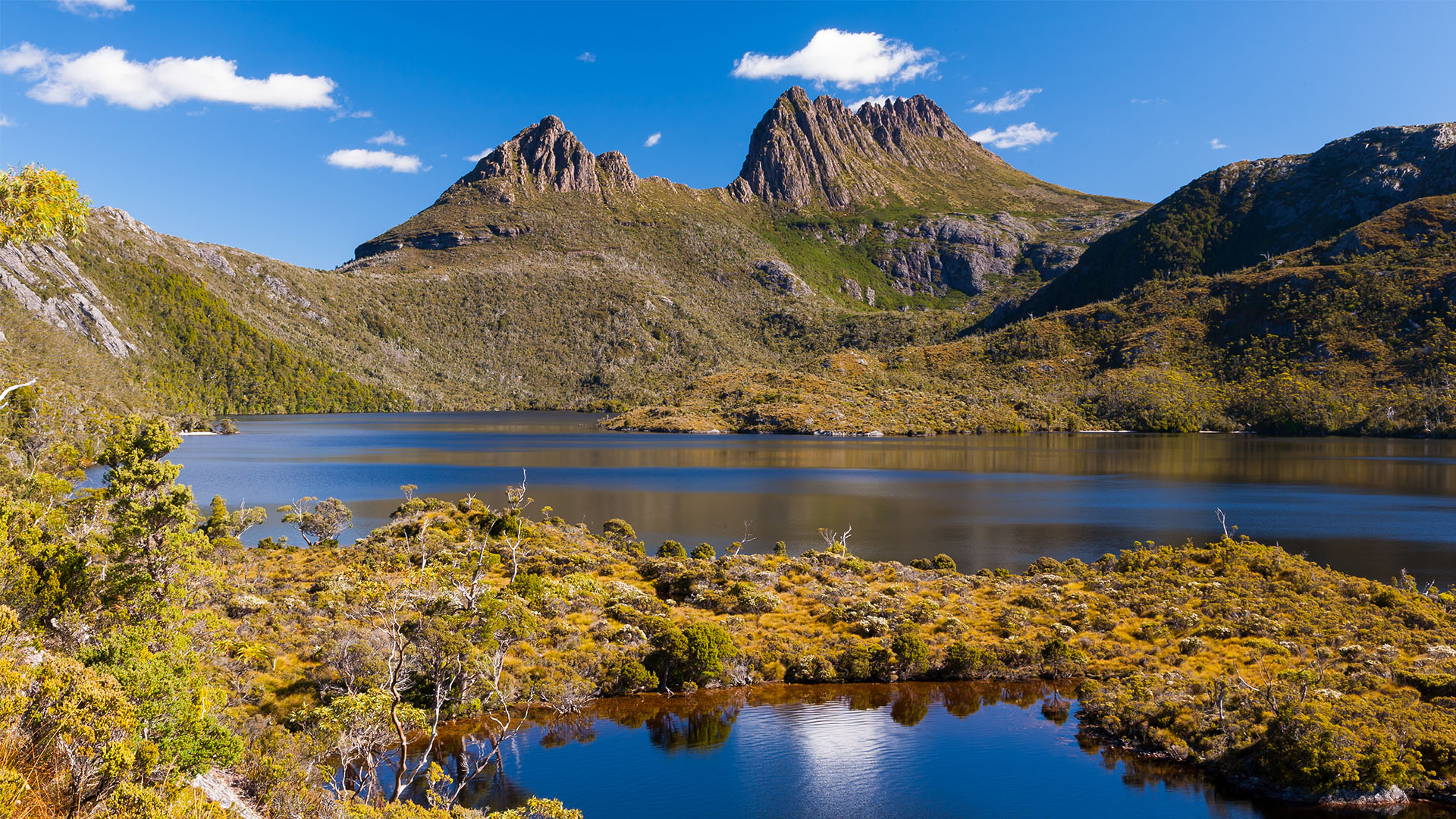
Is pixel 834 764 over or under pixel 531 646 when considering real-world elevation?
under

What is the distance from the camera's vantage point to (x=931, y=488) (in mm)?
96562

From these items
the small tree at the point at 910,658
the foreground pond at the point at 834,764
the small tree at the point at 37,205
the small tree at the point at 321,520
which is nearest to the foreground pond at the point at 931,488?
the small tree at the point at 321,520

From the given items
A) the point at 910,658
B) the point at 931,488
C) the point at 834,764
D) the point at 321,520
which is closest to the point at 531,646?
the point at 834,764

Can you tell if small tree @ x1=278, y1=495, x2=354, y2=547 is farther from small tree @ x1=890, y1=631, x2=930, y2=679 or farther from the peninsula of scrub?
small tree @ x1=890, y1=631, x2=930, y2=679

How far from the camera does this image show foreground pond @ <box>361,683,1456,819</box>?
21656 millimetres

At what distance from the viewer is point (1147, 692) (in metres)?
28.0

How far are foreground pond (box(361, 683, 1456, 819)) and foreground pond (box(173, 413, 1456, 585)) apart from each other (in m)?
30.2

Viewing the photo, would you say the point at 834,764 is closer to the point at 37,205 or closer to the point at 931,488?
the point at 37,205

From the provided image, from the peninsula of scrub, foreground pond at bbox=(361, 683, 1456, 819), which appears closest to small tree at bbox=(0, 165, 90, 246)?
the peninsula of scrub

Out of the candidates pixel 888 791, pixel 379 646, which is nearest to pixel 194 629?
pixel 379 646

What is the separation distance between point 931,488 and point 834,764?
75773 mm

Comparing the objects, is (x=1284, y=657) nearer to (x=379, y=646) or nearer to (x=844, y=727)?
(x=844, y=727)

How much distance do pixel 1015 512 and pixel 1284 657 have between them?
47.5 meters

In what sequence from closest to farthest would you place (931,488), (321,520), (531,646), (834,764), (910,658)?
(834,764), (531,646), (910,658), (321,520), (931,488)
